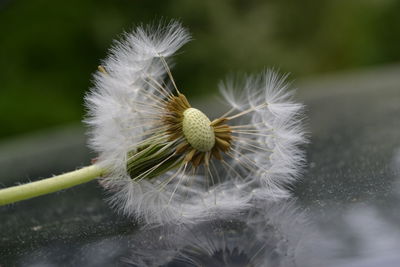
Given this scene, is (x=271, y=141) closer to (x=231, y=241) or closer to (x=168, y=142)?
(x=168, y=142)

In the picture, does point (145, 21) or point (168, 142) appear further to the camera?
point (145, 21)

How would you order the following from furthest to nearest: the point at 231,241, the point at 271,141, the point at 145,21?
the point at 145,21 → the point at 271,141 → the point at 231,241

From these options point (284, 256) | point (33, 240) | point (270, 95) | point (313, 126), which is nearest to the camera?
point (284, 256)

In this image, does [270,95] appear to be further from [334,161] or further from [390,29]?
[390,29]

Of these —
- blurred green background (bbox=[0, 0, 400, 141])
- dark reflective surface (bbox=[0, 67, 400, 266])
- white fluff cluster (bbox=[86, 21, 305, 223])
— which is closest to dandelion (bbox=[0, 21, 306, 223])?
white fluff cluster (bbox=[86, 21, 305, 223])

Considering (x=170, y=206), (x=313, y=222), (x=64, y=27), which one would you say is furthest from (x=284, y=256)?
(x=64, y=27)

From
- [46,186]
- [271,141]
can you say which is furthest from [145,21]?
[46,186]

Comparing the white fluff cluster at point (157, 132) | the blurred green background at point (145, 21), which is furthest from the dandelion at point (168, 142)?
the blurred green background at point (145, 21)
